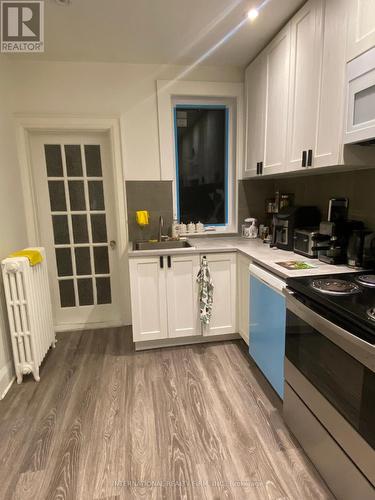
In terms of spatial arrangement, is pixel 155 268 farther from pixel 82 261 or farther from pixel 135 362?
pixel 82 261

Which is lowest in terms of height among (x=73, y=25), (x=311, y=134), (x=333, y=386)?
(x=333, y=386)

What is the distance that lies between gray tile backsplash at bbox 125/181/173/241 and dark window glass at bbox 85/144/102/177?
0.35 meters

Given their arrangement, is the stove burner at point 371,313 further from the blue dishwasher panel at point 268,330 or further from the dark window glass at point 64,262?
the dark window glass at point 64,262

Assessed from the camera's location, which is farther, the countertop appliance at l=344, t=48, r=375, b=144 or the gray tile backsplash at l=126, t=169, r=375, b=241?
the gray tile backsplash at l=126, t=169, r=375, b=241

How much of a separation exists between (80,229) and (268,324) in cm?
210

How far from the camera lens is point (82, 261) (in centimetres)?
310

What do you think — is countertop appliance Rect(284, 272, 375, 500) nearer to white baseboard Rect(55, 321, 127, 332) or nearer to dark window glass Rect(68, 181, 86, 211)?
white baseboard Rect(55, 321, 127, 332)

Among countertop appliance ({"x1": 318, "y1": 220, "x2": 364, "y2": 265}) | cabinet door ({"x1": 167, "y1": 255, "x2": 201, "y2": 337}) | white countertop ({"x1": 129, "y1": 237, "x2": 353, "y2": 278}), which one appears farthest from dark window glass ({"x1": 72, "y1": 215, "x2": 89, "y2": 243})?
countertop appliance ({"x1": 318, "y1": 220, "x2": 364, "y2": 265})

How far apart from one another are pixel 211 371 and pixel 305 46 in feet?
7.81

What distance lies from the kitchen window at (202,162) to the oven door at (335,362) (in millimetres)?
1808

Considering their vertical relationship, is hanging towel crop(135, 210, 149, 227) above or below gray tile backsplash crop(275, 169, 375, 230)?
below

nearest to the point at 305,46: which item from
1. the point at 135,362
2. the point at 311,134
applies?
the point at 311,134

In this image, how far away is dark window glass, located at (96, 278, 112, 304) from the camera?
10.4ft

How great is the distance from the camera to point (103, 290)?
3.19m
